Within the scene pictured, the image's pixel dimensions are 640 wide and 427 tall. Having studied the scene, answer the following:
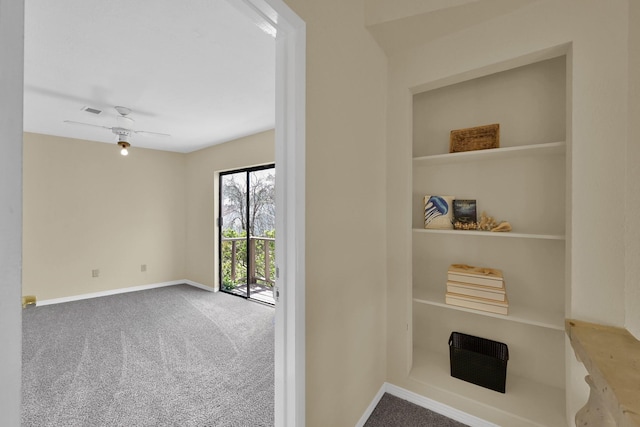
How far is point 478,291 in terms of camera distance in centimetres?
179

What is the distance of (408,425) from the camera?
169cm

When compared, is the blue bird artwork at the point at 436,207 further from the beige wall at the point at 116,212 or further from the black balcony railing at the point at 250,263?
the black balcony railing at the point at 250,263

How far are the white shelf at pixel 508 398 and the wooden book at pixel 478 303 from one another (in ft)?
1.73

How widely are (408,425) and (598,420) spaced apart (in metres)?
0.95

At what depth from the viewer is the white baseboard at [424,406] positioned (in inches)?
66.1

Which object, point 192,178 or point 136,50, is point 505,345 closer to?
point 136,50

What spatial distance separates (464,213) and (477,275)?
0.43m

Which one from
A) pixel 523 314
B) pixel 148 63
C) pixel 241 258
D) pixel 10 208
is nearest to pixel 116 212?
pixel 241 258

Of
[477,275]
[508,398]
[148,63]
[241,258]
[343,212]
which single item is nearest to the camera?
[343,212]

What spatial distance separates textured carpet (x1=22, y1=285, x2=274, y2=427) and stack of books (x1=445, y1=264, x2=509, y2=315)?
1.51 meters

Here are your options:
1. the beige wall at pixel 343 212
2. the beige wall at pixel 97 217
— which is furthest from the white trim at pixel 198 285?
the beige wall at pixel 343 212

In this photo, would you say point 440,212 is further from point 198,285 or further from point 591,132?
point 198,285

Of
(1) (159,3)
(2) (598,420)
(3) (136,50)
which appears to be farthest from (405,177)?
(3) (136,50)

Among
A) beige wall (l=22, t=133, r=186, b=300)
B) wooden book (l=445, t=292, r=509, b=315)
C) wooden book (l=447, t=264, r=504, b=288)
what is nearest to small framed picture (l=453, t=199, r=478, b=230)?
wooden book (l=447, t=264, r=504, b=288)
